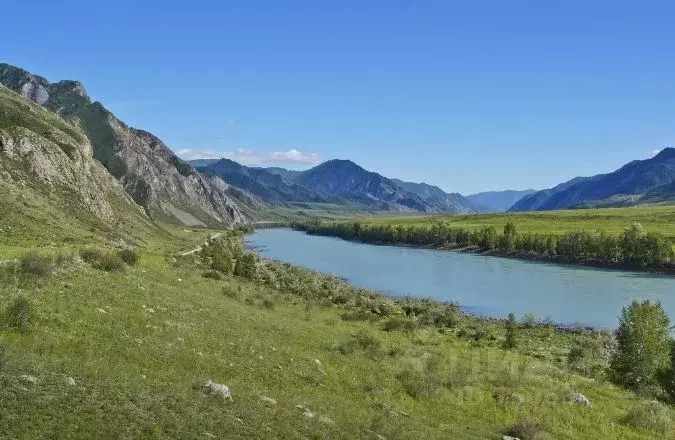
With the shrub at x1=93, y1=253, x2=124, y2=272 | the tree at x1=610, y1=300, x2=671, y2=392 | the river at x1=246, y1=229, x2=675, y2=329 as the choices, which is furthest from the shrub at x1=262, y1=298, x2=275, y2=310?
the river at x1=246, y1=229, x2=675, y2=329

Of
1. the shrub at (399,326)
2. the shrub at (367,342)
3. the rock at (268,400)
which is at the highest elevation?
the rock at (268,400)

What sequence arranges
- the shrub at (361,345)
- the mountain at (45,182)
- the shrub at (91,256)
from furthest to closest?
1. the mountain at (45,182)
2. the shrub at (91,256)
3. the shrub at (361,345)

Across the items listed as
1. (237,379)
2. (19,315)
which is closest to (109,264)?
(19,315)

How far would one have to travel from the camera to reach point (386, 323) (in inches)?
1700

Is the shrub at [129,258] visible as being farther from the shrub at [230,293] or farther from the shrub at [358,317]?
the shrub at [358,317]

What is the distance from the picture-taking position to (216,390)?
16922 mm

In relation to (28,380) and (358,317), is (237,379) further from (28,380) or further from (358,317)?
(358,317)

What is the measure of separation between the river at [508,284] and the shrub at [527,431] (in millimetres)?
59912

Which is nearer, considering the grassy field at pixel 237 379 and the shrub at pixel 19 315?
the grassy field at pixel 237 379

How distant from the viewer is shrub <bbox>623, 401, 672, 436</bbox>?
73.7 feet

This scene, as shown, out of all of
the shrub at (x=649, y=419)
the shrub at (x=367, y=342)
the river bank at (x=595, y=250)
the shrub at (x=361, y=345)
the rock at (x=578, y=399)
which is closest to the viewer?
the shrub at (x=649, y=419)

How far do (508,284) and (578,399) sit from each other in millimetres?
91988

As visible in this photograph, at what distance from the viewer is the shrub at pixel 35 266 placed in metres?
23.3

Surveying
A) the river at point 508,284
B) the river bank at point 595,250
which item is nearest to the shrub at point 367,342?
the river at point 508,284
